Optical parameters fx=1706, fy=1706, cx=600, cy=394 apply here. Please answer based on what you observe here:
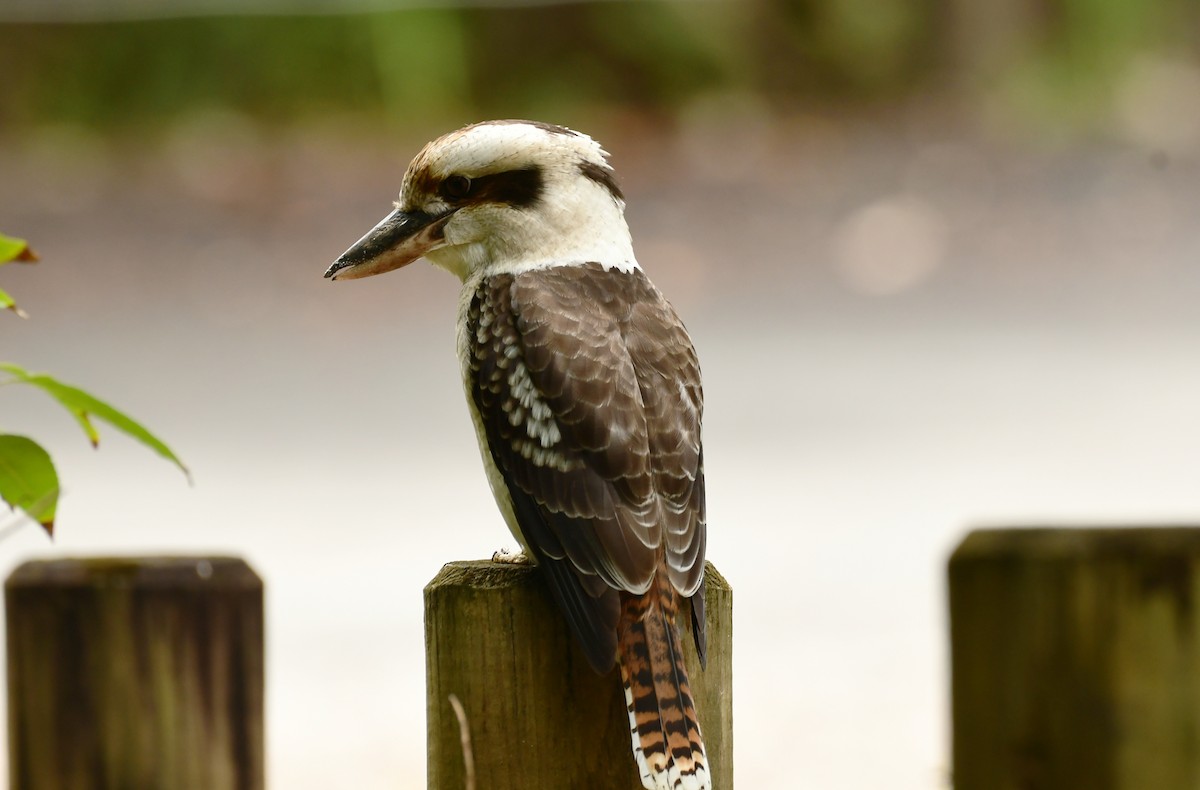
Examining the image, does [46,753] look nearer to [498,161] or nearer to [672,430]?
[672,430]

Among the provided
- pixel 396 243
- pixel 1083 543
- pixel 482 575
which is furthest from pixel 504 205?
pixel 1083 543

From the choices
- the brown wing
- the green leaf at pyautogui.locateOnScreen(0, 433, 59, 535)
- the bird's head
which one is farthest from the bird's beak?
the green leaf at pyautogui.locateOnScreen(0, 433, 59, 535)

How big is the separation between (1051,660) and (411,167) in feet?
4.35

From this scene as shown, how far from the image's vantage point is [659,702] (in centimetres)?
196

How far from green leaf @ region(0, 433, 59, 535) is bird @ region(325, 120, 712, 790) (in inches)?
25.2

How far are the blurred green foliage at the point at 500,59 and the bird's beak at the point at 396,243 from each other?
11.3 meters

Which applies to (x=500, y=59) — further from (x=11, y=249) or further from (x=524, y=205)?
(x=11, y=249)

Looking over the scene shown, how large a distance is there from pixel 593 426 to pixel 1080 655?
74 centimetres

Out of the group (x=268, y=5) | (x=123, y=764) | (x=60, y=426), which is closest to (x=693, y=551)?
(x=123, y=764)

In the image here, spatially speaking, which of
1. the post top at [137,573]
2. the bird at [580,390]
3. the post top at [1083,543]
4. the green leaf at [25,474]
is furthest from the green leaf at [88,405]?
the post top at [1083,543]

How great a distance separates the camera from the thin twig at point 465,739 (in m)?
1.95

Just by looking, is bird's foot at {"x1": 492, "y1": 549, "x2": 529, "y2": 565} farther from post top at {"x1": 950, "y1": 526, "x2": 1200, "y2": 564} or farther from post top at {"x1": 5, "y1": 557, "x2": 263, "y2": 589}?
post top at {"x1": 950, "y1": 526, "x2": 1200, "y2": 564}

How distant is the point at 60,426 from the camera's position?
9047 millimetres

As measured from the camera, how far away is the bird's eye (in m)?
2.76
